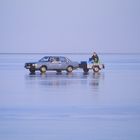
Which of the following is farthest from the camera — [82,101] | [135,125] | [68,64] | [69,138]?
[68,64]

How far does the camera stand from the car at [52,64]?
47.2 m

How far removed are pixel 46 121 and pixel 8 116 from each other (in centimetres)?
157

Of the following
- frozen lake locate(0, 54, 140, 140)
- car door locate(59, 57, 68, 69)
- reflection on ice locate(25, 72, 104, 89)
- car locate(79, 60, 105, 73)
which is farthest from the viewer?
car locate(79, 60, 105, 73)

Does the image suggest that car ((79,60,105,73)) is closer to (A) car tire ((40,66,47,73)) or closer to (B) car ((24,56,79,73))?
(B) car ((24,56,79,73))

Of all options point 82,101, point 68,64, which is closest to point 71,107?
point 82,101

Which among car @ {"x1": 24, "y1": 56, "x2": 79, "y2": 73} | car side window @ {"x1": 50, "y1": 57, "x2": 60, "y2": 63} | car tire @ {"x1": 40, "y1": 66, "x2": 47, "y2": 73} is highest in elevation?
car side window @ {"x1": 50, "y1": 57, "x2": 60, "y2": 63}

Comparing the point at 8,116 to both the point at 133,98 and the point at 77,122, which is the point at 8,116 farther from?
the point at 133,98

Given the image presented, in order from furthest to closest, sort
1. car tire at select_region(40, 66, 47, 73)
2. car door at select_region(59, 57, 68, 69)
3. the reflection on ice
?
car tire at select_region(40, 66, 47, 73) → car door at select_region(59, 57, 68, 69) → the reflection on ice

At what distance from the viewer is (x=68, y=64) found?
47656 mm

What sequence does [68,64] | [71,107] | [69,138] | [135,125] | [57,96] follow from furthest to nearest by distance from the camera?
[68,64], [57,96], [71,107], [135,125], [69,138]

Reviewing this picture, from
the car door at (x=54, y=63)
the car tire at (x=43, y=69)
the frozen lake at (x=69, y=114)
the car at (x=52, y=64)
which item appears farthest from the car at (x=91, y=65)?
the frozen lake at (x=69, y=114)

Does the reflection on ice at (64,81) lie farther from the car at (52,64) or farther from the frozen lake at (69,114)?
the car at (52,64)

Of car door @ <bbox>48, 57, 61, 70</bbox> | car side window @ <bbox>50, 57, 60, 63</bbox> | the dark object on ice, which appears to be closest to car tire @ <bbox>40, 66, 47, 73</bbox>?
car door @ <bbox>48, 57, 61, 70</bbox>

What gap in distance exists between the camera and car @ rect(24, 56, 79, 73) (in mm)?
47219
